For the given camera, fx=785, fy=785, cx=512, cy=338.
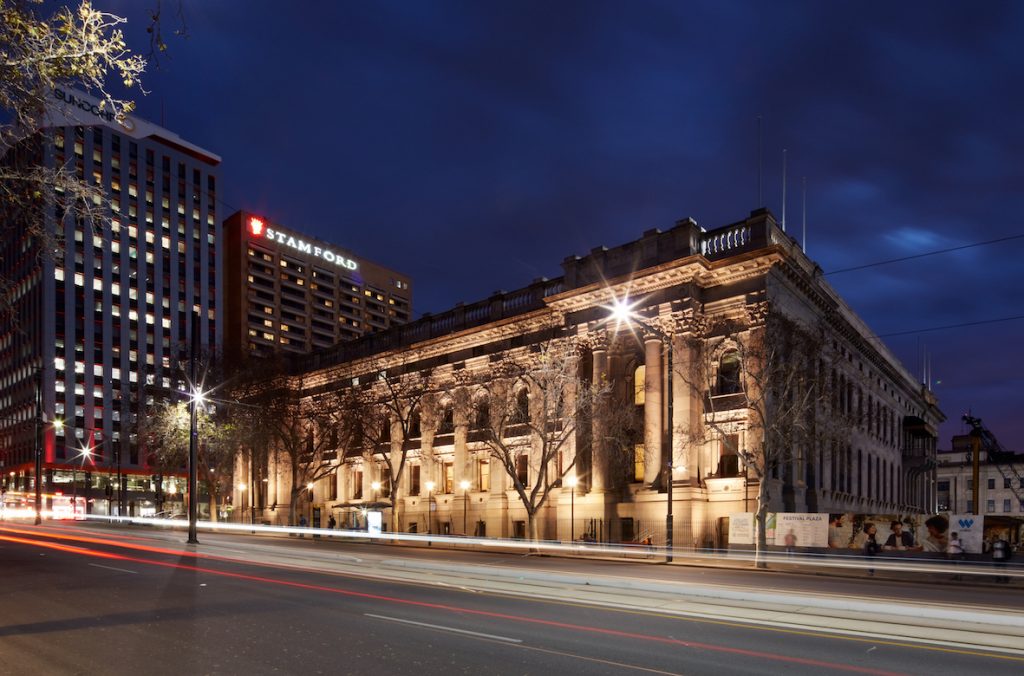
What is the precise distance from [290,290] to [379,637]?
151 meters

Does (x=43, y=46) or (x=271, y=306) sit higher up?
(x=271, y=306)

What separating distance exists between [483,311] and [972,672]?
46.9 metres

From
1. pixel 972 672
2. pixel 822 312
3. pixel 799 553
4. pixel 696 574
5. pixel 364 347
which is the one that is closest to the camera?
pixel 972 672

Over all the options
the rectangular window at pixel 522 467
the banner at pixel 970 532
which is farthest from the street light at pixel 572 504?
the banner at pixel 970 532

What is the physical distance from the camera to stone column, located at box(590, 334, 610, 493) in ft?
134

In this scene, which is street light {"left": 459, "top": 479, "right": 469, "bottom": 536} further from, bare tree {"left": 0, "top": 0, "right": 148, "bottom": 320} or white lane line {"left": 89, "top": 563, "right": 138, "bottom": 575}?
bare tree {"left": 0, "top": 0, "right": 148, "bottom": 320}

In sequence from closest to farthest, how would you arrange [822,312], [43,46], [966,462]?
[43,46] < [822,312] < [966,462]

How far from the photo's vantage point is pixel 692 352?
136 ft

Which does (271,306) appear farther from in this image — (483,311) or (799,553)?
(799,553)

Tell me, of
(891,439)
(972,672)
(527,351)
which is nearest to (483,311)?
(527,351)

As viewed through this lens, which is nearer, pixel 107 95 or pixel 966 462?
pixel 107 95

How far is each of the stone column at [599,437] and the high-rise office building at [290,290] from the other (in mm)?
102287

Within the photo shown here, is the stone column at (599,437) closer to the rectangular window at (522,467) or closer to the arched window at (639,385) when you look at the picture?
the arched window at (639,385)

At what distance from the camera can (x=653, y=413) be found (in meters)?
42.2
